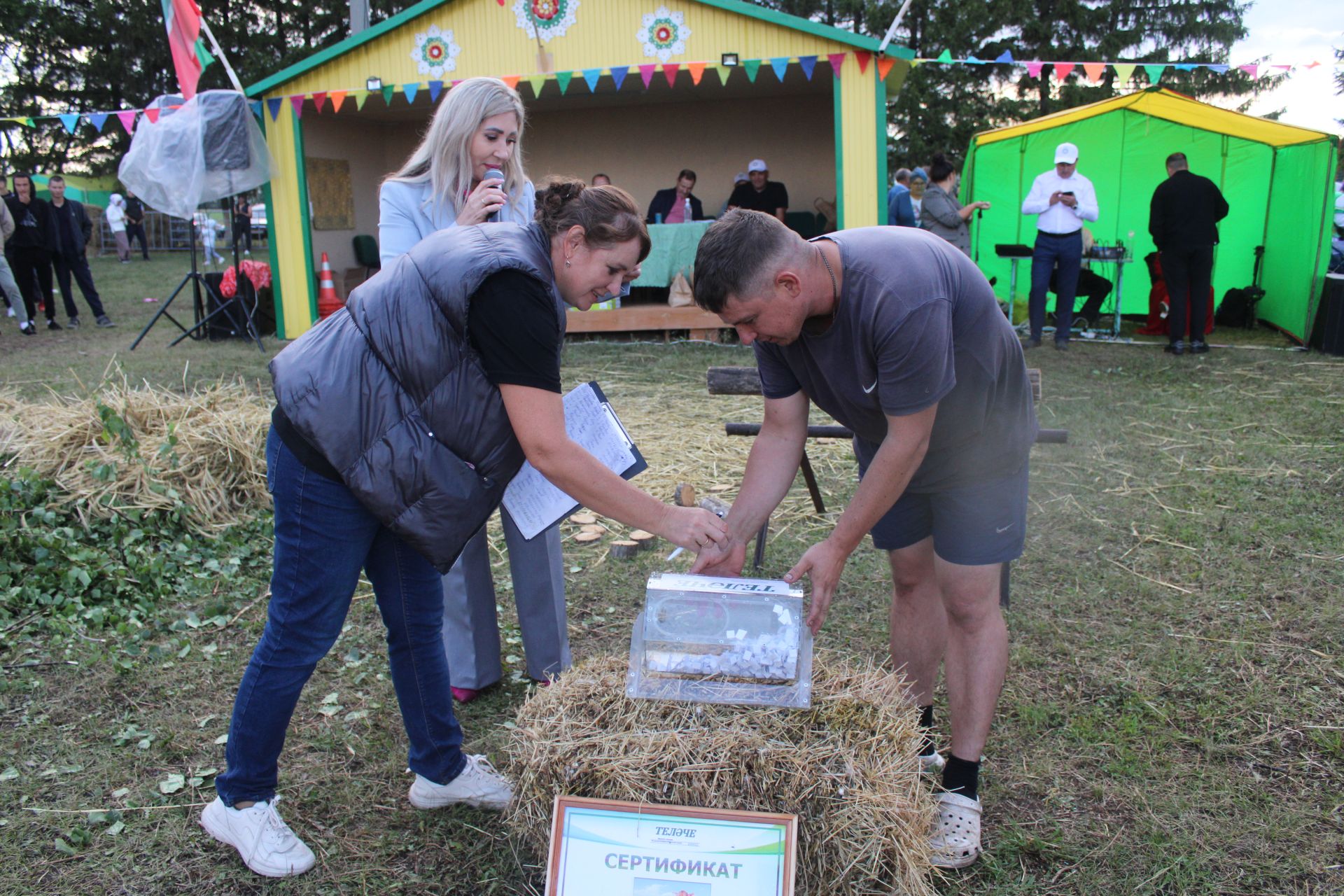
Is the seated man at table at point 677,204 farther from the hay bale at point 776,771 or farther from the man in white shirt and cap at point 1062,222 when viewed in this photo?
the hay bale at point 776,771

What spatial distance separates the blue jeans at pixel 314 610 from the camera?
2172mm

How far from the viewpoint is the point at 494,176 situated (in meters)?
2.87

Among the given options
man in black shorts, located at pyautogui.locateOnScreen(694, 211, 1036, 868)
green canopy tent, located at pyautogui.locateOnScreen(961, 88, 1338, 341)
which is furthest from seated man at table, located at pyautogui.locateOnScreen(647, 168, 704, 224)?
man in black shorts, located at pyautogui.locateOnScreen(694, 211, 1036, 868)

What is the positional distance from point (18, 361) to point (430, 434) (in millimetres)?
9845

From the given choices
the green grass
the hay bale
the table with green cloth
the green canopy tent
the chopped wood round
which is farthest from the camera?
the table with green cloth

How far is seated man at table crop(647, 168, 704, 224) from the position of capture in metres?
12.6

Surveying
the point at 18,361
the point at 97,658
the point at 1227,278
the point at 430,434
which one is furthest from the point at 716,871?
the point at 1227,278

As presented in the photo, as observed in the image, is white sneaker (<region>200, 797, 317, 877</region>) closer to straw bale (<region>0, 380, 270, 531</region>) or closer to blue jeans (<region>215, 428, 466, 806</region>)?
blue jeans (<region>215, 428, 466, 806</region>)

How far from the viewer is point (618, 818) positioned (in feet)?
6.46

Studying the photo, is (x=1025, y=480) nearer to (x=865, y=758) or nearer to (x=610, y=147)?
(x=865, y=758)

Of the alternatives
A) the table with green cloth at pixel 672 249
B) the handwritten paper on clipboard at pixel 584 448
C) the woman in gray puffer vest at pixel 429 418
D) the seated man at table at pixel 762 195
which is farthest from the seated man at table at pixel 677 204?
the woman in gray puffer vest at pixel 429 418

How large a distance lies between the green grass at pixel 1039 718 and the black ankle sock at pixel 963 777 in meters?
0.17

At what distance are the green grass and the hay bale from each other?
427 millimetres

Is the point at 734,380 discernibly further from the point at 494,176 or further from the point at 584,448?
the point at 584,448
